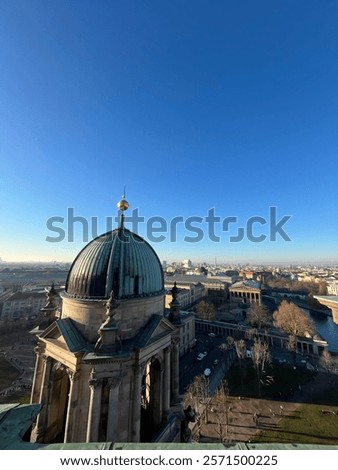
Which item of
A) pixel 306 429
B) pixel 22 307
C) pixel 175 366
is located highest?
pixel 175 366

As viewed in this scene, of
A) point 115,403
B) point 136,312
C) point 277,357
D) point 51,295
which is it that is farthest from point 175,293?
point 277,357

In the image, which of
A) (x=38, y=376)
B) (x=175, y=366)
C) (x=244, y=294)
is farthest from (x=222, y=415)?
(x=244, y=294)

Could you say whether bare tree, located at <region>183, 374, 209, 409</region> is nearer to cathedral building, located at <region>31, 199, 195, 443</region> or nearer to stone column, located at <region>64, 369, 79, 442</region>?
cathedral building, located at <region>31, 199, 195, 443</region>

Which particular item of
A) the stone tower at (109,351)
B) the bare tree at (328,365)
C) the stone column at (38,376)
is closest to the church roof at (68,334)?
the stone tower at (109,351)

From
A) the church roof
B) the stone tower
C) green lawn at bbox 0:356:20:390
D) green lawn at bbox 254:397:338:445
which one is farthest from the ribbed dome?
green lawn at bbox 0:356:20:390

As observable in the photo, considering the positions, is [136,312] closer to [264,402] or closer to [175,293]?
[175,293]

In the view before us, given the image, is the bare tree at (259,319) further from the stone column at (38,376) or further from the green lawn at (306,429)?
the stone column at (38,376)

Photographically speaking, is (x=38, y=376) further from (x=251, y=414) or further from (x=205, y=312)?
(x=205, y=312)
